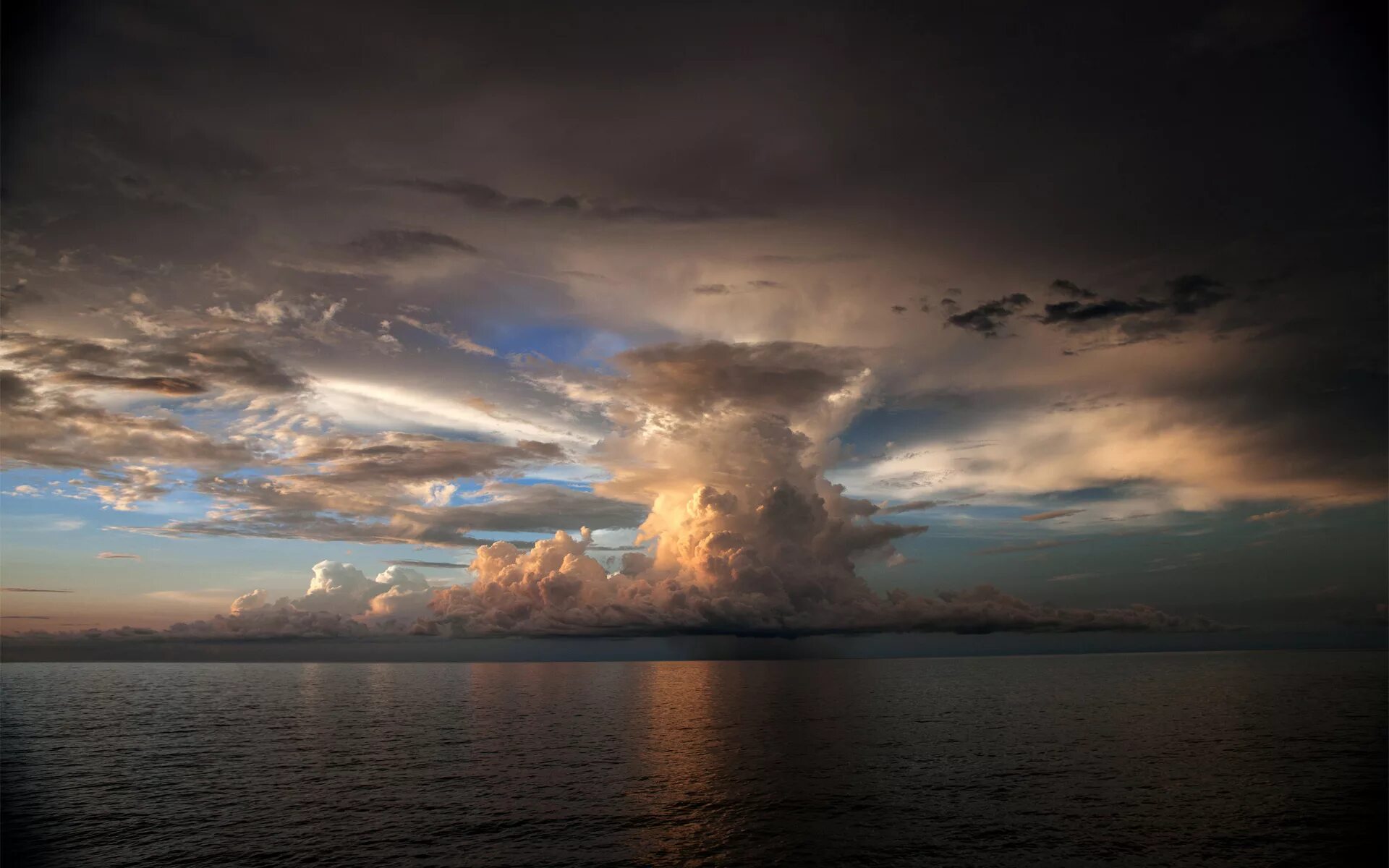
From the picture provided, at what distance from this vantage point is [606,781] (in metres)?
73.4

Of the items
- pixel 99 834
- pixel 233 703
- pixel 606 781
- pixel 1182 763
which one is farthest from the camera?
pixel 233 703

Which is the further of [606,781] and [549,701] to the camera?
[549,701]

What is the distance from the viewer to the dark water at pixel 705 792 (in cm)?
5088

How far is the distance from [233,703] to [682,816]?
16995 cm

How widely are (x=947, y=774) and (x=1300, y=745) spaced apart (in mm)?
56543

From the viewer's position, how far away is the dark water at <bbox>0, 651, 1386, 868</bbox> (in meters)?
50.9

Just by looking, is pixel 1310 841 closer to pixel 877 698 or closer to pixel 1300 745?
pixel 1300 745

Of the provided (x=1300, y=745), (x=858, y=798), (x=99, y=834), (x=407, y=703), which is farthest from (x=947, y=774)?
(x=407, y=703)

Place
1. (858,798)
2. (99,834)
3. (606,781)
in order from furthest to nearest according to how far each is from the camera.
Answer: (606,781) → (858,798) → (99,834)

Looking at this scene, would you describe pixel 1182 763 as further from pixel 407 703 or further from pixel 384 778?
pixel 407 703

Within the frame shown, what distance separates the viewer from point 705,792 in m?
69.4

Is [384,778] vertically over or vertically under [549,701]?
over

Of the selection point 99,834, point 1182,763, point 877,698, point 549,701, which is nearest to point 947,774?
point 1182,763

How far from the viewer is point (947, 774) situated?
7581 cm
